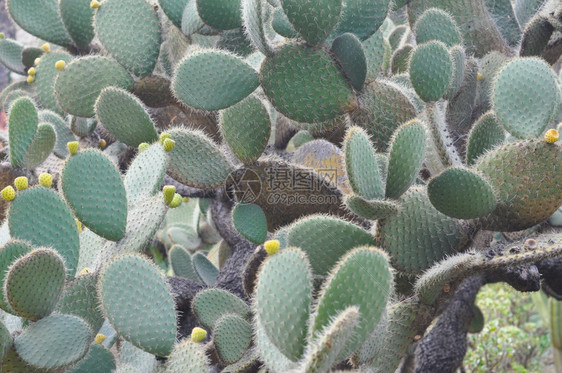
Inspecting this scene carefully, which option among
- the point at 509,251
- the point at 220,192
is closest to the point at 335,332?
the point at 509,251

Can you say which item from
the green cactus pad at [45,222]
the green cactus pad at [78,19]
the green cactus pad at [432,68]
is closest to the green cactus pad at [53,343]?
the green cactus pad at [45,222]

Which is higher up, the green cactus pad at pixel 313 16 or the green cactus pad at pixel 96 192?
the green cactus pad at pixel 313 16

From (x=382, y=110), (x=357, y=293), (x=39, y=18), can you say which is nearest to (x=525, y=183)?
(x=382, y=110)

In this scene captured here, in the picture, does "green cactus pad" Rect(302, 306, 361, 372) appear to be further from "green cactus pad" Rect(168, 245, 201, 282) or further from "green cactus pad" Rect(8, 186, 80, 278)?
"green cactus pad" Rect(168, 245, 201, 282)

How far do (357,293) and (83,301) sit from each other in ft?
1.88

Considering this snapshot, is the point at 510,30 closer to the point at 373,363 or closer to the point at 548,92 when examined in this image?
the point at 548,92

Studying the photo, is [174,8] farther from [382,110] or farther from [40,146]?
[382,110]

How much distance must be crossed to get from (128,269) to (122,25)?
99 cm

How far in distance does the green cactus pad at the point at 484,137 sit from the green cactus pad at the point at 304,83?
307mm

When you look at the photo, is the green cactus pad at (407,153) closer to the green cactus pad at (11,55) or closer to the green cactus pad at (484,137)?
the green cactus pad at (484,137)

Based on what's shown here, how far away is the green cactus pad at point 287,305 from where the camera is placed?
89cm

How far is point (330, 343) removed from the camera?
780 mm

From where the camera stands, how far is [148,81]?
1.88 m

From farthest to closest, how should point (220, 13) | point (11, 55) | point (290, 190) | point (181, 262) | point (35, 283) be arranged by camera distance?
point (11, 55) < point (181, 262) < point (220, 13) < point (290, 190) < point (35, 283)
